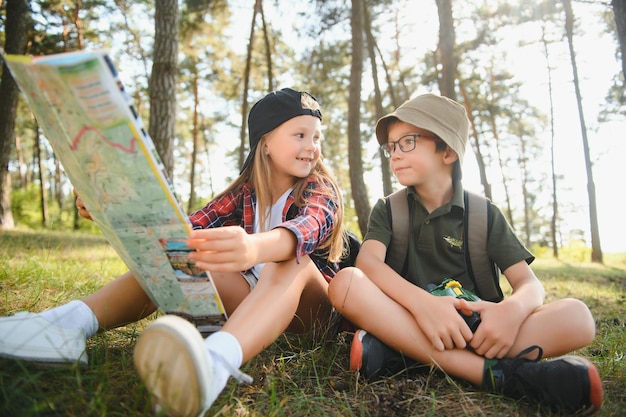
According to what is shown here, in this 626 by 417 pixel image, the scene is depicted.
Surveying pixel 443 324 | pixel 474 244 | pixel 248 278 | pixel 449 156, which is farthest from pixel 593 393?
pixel 248 278

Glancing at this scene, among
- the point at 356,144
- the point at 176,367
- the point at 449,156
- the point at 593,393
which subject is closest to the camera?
the point at 176,367

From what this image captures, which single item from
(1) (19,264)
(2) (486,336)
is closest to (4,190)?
(1) (19,264)

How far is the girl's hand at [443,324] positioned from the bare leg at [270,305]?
469 millimetres

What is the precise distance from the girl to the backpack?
0.31 m

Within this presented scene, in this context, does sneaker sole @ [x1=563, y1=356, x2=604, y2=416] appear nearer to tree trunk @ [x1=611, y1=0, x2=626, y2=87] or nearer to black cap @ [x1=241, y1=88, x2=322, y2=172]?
black cap @ [x1=241, y1=88, x2=322, y2=172]

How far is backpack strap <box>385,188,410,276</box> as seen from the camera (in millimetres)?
2100

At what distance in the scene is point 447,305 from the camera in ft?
5.33

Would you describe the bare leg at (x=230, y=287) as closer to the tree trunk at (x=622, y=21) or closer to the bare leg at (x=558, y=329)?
the bare leg at (x=558, y=329)

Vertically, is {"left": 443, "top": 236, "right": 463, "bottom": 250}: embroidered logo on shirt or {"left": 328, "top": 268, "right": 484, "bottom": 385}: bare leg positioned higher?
{"left": 443, "top": 236, "right": 463, "bottom": 250}: embroidered logo on shirt

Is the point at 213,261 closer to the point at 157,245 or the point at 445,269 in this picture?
the point at 157,245

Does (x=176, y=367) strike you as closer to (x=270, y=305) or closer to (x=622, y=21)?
(x=270, y=305)

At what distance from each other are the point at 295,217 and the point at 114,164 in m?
0.88

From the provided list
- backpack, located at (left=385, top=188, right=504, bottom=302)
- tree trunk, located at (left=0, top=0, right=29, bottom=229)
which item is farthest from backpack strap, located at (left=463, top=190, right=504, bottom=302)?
tree trunk, located at (left=0, top=0, right=29, bottom=229)

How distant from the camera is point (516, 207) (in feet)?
115
